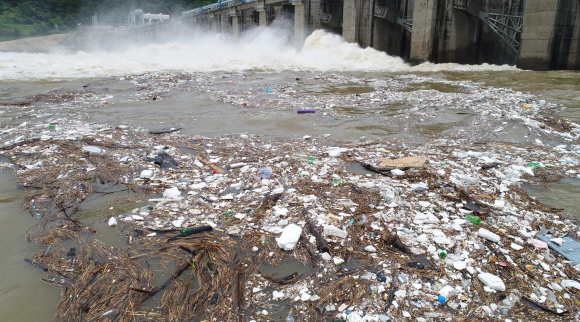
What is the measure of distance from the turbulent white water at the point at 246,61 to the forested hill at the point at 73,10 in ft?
139

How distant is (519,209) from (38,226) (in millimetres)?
4245

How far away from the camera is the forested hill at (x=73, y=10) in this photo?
72456 mm

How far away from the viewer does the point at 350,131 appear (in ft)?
19.4

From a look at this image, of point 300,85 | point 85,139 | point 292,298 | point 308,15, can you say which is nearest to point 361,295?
point 292,298

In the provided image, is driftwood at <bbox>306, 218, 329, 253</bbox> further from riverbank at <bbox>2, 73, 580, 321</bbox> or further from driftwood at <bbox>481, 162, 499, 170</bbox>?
driftwood at <bbox>481, 162, 499, 170</bbox>

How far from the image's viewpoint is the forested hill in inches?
2853

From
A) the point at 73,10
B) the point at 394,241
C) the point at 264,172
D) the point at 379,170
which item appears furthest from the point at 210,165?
the point at 73,10

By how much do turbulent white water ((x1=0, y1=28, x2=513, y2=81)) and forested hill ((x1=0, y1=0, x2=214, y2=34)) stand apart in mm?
42304

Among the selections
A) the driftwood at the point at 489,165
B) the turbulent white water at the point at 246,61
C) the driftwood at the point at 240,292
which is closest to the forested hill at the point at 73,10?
the turbulent white water at the point at 246,61

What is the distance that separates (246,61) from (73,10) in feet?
255

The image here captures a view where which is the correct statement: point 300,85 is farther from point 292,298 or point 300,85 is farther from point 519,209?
point 292,298

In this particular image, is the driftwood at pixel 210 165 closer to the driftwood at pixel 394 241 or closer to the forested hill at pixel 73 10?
the driftwood at pixel 394 241

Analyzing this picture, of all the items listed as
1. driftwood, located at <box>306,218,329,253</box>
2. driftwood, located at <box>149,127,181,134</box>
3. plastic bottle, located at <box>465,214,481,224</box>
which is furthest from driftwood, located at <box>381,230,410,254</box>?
driftwood, located at <box>149,127,181,134</box>

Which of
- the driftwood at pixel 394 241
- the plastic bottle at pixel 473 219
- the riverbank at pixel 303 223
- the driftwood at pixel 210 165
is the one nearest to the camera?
the riverbank at pixel 303 223
